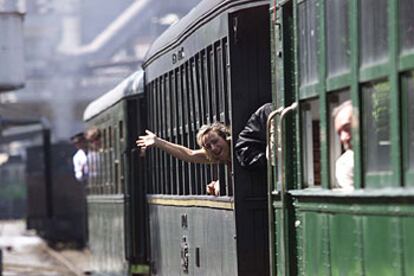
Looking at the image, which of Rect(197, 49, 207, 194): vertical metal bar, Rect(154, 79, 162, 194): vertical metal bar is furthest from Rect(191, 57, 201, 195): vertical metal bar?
Rect(154, 79, 162, 194): vertical metal bar

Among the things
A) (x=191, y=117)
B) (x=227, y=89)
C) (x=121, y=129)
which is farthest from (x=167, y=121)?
(x=121, y=129)

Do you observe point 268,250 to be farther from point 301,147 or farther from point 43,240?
point 43,240

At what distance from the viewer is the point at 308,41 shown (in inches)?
275

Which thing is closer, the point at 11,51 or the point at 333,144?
the point at 333,144

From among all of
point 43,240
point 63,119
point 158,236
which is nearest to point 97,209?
point 158,236

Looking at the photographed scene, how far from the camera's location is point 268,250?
8.70 metres

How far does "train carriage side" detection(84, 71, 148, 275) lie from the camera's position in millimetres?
15102

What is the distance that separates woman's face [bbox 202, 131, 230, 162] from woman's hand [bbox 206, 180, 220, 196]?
1.21 ft

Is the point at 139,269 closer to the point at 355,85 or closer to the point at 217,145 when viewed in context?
the point at 217,145

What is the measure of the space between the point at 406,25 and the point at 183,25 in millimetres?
Result: 5687

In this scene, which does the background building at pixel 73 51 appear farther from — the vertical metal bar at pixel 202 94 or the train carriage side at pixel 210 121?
the vertical metal bar at pixel 202 94

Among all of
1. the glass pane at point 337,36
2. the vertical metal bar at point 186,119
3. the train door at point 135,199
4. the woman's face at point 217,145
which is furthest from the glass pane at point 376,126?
the train door at point 135,199

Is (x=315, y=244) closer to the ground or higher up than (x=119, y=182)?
closer to the ground

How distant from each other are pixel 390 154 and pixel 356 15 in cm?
66
